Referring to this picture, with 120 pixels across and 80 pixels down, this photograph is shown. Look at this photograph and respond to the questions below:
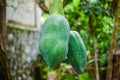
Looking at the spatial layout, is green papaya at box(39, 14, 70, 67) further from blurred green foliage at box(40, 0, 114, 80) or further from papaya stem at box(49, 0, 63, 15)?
blurred green foliage at box(40, 0, 114, 80)

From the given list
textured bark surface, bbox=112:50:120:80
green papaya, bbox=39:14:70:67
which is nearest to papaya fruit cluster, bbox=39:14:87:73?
green papaya, bbox=39:14:70:67

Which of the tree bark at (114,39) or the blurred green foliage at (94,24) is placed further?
the blurred green foliage at (94,24)

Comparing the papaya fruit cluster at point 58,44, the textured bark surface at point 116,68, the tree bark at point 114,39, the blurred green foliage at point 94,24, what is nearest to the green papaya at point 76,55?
the papaya fruit cluster at point 58,44

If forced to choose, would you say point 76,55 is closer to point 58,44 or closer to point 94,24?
point 58,44

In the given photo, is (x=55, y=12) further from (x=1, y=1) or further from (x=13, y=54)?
(x=13, y=54)

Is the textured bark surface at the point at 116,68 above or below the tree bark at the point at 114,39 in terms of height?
A: below

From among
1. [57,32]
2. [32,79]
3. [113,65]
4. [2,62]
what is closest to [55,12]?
[57,32]

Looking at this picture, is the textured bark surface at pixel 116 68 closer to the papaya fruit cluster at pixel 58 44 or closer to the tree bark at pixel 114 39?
the tree bark at pixel 114 39

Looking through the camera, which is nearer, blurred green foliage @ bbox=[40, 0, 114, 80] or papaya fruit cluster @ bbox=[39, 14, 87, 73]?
papaya fruit cluster @ bbox=[39, 14, 87, 73]
